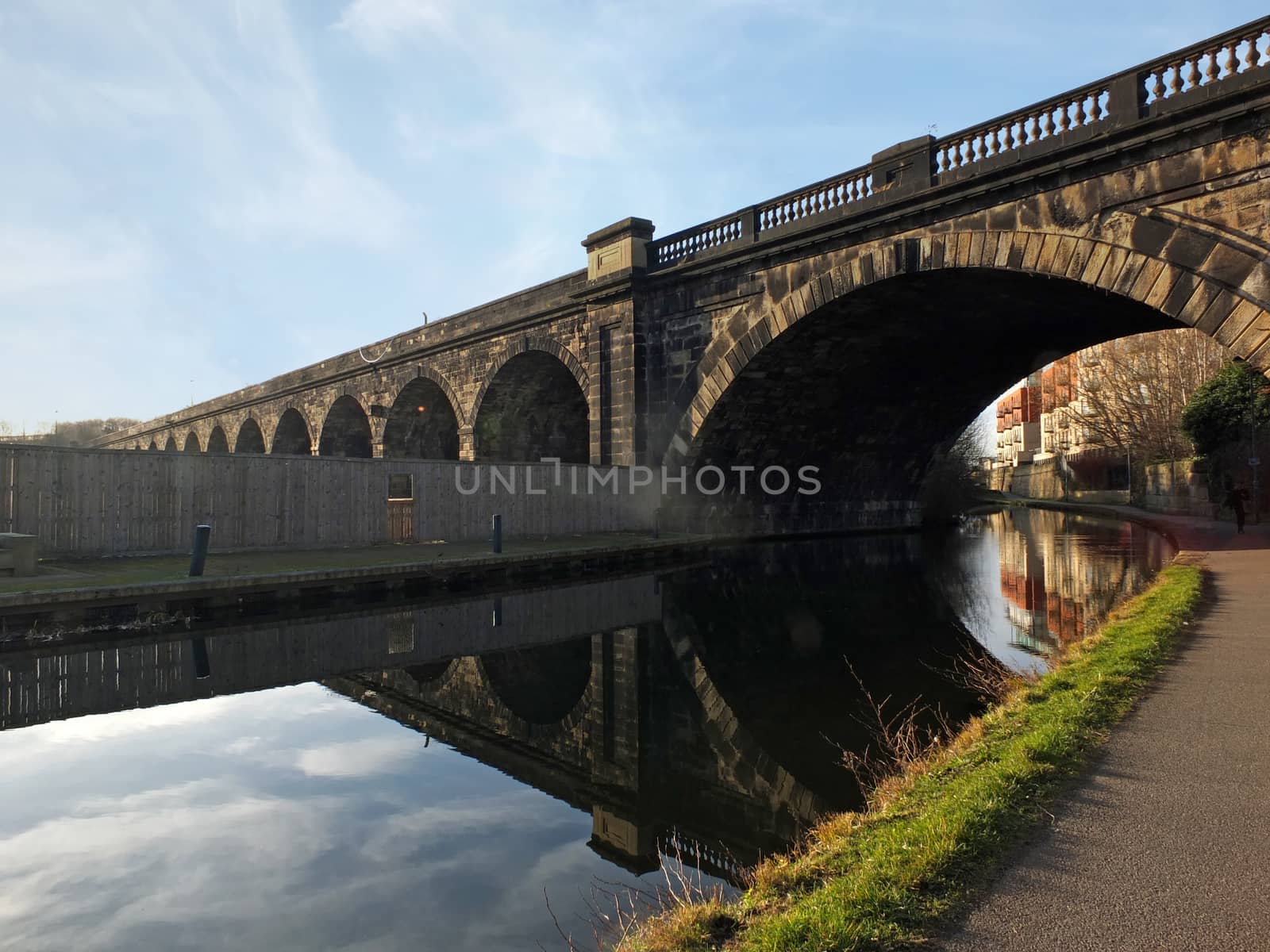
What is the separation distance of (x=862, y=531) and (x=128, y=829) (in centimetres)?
2408

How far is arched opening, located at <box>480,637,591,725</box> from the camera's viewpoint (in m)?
6.77

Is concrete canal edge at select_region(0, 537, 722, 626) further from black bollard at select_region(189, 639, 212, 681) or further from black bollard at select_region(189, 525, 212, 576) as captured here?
black bollard at select_region(189, 639, 212, 681)

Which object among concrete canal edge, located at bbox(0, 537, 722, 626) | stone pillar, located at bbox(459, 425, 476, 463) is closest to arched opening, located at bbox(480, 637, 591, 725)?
concrete canal edge, located at bbox(0, 537, 722, 626)

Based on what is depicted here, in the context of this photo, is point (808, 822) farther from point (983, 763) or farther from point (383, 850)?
point (383, 850)

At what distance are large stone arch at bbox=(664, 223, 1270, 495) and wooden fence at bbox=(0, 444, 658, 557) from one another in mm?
5215

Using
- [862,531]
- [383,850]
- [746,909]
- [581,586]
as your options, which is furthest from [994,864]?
[862,531]

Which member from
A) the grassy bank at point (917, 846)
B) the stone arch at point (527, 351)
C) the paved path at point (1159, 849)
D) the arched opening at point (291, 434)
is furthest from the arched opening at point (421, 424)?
the paved path at point (1159, 849)

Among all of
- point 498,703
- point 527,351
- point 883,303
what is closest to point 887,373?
point 883,303

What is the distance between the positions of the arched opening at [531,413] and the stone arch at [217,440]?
1242 inches

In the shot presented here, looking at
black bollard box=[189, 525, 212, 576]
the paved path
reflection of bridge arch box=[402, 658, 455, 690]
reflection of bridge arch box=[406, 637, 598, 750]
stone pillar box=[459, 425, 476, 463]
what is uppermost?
stone pillar box=[459, 425, 476, 463]

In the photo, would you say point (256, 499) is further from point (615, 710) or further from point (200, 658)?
point (615, 710)

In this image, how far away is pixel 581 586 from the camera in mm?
13008

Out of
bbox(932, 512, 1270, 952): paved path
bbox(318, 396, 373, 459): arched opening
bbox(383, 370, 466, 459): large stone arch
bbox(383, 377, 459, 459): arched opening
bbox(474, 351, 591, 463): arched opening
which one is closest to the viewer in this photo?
bbox(932, 512, 1270, 952): paved path

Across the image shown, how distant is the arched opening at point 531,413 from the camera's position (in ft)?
83.7
